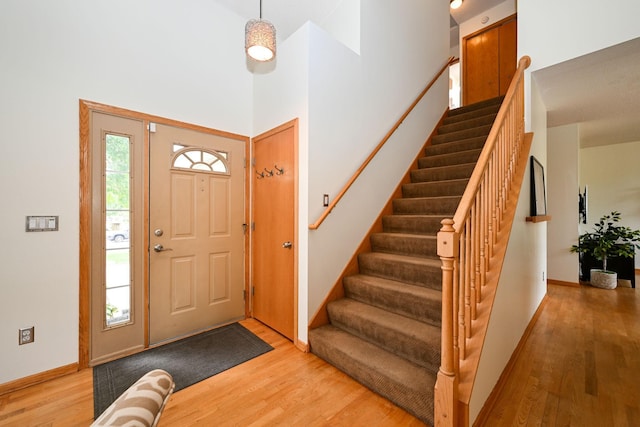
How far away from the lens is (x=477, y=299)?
A: 5.65ft

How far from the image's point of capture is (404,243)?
2688 millimetres

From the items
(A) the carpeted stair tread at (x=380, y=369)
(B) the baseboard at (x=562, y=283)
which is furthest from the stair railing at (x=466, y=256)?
(B) the baseboard at (x=562, y=283)

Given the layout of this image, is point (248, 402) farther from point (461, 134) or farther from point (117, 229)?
point (461, 134)

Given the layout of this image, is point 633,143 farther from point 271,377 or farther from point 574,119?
point 271,377

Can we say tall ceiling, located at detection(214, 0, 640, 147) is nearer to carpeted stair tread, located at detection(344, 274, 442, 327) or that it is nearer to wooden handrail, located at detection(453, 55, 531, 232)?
wooden handrail, located at detection(453, 55, 531, 232)

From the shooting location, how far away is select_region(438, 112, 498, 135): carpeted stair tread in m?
3.64

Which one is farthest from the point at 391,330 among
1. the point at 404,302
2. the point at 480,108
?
the point at 480,108

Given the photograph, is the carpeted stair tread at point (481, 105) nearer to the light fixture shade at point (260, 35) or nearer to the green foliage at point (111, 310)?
the light fixture shade at point (260, 35)

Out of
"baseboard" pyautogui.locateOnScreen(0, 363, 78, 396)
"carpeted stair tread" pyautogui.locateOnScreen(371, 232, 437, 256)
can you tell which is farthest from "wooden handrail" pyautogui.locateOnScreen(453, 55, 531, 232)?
"baseboard" pyautogui.locateOnScreen(0, 363, 78, 396)

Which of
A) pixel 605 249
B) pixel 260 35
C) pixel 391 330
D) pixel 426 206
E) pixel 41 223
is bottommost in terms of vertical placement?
pixel 391 330

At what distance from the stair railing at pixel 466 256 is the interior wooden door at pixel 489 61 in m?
3.83

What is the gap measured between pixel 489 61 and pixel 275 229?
5288mm

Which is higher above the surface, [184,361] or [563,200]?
[563,200]

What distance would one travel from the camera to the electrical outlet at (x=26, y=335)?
6.22 ft
